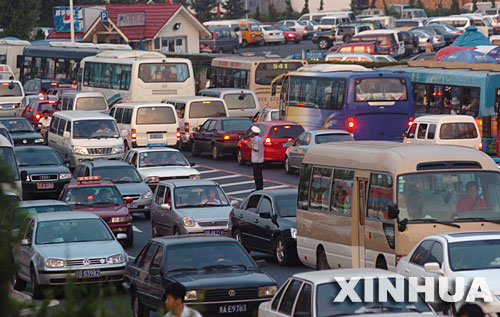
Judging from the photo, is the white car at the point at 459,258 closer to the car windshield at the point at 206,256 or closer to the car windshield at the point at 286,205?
the car windshield at the point at 206,256

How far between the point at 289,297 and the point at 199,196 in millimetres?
11786

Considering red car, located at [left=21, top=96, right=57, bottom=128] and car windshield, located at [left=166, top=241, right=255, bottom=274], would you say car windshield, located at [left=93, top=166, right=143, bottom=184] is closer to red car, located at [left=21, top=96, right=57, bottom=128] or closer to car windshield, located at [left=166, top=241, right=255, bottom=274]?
car windshield, located at [left=166, top=241, right=255, bottom=274]

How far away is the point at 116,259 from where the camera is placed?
59.0 ft

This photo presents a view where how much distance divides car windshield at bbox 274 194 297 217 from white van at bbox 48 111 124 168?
15.0m

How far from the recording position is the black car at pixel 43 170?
30.3m

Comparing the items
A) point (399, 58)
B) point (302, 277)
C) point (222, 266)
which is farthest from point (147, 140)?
point (399, 58)

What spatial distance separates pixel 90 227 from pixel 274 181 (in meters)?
14.2

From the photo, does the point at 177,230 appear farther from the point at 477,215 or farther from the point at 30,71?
the point at 30,71

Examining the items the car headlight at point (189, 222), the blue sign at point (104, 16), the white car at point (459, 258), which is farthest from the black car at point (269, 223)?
the blue sign at point (104, 16)

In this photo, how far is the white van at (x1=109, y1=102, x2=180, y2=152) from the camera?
3828 cm

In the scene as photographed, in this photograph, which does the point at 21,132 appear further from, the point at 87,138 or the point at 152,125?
the point at 152,125

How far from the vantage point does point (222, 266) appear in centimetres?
1493

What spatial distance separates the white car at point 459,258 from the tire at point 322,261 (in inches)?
152

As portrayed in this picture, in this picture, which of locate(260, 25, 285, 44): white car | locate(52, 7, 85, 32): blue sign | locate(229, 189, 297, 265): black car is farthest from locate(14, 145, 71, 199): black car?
locate(260, 25, 285, 44): white car
